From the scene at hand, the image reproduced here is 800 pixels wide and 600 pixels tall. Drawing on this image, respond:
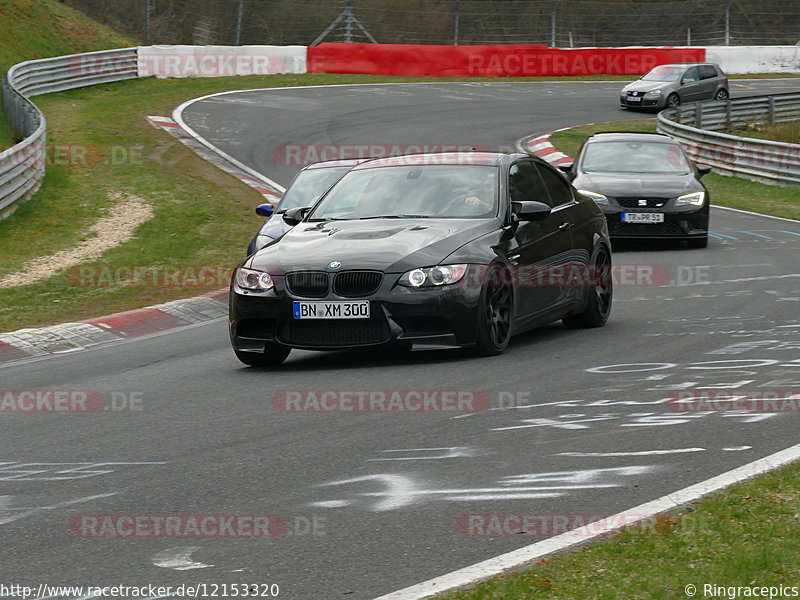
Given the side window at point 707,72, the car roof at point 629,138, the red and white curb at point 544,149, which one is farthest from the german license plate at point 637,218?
the side window at point 707,72

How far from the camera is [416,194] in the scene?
10.2m

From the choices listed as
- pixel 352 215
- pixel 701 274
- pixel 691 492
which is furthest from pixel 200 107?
pixel 691 492

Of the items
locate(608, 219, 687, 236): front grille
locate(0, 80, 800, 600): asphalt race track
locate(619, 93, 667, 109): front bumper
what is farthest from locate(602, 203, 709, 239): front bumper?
locate(619, 93, 667, 109): front bumper

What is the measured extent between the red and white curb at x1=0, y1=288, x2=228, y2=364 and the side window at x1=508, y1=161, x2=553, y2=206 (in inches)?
160

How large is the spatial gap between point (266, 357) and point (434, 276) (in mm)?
1473

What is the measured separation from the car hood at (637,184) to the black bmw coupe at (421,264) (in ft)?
21.8

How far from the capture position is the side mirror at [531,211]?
9.85 meters

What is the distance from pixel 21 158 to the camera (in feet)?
64.3

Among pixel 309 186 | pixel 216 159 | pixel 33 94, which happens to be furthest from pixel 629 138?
pixel 33 94

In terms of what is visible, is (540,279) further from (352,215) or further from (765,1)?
(765,1)

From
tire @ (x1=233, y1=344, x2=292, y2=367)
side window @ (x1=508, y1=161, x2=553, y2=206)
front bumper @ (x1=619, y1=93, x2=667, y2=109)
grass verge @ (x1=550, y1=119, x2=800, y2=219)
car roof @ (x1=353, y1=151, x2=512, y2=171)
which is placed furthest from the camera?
front bumper @ (x1=619, y1=93, x2=667, y2=109)

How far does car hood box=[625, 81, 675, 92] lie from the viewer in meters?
40.2

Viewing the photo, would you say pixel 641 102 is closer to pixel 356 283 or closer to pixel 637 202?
pixel 637 202

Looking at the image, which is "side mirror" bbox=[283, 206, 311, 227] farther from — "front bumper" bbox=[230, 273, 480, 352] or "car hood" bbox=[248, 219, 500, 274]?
"front bumper" bbox=[230, 273, 480, 352]
